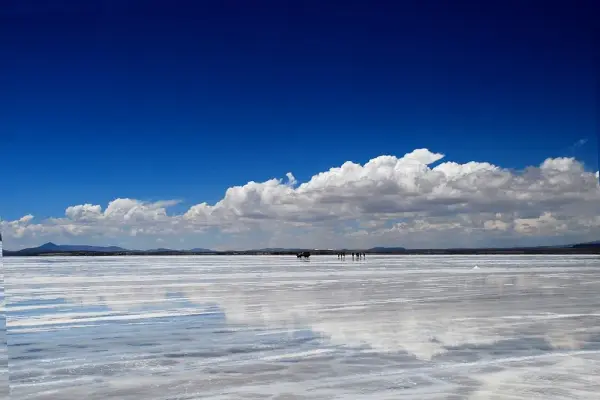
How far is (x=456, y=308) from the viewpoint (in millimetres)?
18453

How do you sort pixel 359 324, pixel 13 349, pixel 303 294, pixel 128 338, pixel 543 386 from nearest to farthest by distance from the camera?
pixel 543 386, pixel 13 349, pixel 128 338, pixel 359 324, pixel 303 294

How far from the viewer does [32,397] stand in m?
7.96

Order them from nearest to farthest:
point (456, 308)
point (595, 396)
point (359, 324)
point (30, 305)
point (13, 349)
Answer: point (595, 396) < point (13, 349) < point (359, 324) < point (456, 308) < point (30, 305)

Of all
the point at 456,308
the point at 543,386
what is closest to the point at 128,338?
the point at 543,386

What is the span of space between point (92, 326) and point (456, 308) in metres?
9.81

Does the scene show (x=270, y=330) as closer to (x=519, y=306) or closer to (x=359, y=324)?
(x=359, y=324)

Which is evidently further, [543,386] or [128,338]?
[128,338]

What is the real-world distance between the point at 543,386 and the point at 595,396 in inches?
27.9

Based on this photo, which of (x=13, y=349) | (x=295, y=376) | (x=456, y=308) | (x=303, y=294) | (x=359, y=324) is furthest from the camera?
(x=303, y=294)

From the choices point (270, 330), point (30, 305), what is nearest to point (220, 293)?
point (30, 305)

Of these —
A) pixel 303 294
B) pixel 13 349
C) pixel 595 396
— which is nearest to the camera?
pixel 595 396

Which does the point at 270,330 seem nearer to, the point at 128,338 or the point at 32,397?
the point at 128,338

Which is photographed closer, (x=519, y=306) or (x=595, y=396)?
(x=595, y=396)

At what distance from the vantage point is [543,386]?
8258 mm
